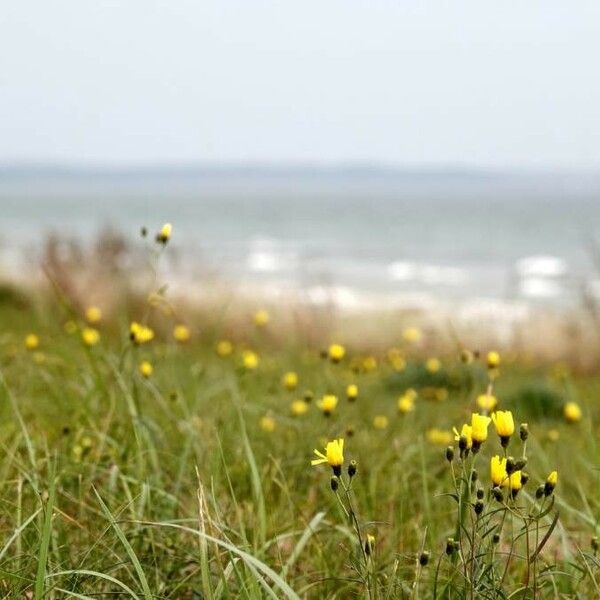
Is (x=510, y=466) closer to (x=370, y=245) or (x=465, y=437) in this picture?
(x=465, y=437)

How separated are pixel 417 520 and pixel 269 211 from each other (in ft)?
258

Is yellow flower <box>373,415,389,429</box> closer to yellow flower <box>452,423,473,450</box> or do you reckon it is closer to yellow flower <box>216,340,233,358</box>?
yellow flower <box>216,340,233,358</box>

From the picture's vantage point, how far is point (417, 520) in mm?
2719

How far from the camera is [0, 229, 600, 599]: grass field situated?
167 cm

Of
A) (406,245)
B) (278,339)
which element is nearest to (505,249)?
(406,245)

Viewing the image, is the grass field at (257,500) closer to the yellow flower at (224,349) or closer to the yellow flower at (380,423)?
the yellow flower at (380,423)

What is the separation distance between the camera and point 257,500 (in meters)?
2.25

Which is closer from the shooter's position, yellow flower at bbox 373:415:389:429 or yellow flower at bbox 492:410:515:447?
yellow flower at bbox 492:410:515:447

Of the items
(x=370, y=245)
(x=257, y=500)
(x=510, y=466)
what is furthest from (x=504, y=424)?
(x=370, y=245)

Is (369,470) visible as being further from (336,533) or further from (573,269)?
(573,269)

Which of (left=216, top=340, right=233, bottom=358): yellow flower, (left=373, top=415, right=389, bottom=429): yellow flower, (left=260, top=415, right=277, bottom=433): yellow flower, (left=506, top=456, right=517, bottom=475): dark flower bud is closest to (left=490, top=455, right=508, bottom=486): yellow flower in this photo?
(left=506, top=456, right=517, bottom=475): dark flower bud

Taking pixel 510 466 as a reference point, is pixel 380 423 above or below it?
below

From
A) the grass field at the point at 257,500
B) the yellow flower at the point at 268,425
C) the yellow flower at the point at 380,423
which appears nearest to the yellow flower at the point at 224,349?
the grass field at the point at 257,500

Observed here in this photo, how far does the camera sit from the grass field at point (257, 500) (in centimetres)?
167
